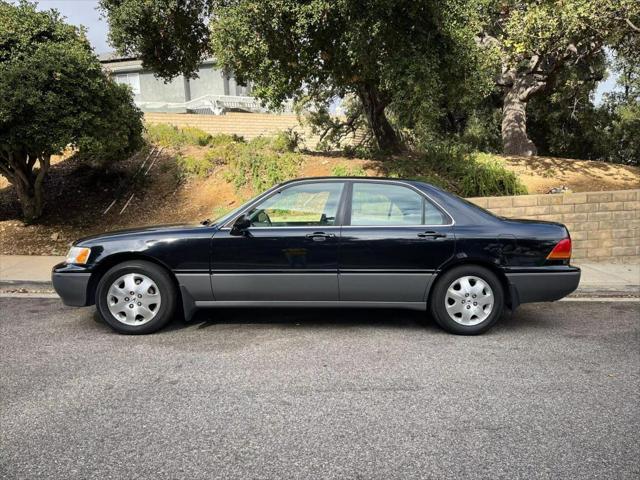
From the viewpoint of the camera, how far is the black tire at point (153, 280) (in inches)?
203

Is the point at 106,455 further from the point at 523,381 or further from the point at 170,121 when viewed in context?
the point at 170,121

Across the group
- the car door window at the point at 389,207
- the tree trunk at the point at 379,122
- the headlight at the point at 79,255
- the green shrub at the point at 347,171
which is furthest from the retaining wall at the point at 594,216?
the headlight at the point at 79,255

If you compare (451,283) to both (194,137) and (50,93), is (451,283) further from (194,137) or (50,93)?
(194,137)

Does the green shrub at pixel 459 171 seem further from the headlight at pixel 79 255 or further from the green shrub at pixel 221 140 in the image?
the headlight at pixel 79 255

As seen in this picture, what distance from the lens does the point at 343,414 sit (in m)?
3.49

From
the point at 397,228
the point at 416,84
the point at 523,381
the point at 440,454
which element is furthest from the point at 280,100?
the point at 440,454

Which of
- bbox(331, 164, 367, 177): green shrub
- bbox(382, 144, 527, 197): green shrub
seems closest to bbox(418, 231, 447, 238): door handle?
bbox(382, 144, 527, 197): green shrub

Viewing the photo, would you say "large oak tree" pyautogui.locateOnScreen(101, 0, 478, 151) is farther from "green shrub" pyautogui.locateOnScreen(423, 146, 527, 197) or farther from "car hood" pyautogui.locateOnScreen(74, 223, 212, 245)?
"car hood" pyautogui.locateOnScreen(74, 223, 212, 245)

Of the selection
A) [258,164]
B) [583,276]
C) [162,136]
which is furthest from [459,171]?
[162,136]

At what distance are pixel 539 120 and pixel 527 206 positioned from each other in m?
16.4

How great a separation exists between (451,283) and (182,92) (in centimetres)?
2637

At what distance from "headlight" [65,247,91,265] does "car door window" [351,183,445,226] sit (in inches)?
102

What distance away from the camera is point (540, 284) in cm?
516

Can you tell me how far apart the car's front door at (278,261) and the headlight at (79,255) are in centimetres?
123
